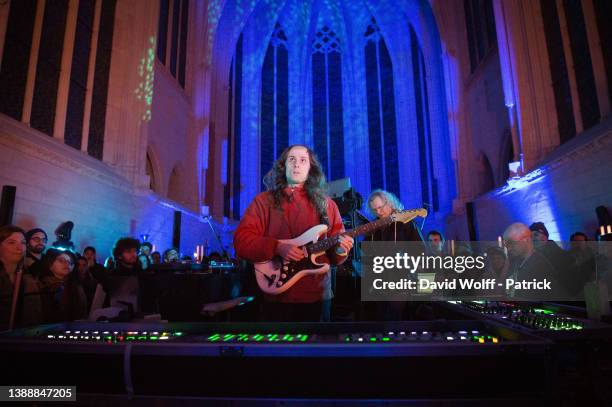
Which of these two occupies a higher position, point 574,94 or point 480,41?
point 480,41

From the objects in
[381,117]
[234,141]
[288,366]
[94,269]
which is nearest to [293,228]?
[288,366]

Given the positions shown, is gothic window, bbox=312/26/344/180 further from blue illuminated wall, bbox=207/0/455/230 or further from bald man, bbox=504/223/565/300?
bald man, bbox=504/223/565/300

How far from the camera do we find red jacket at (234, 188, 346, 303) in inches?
63.2

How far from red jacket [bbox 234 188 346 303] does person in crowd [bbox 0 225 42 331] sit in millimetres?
1478

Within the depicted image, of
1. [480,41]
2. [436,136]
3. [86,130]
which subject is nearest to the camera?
[86,130]

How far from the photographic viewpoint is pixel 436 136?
15633 mm

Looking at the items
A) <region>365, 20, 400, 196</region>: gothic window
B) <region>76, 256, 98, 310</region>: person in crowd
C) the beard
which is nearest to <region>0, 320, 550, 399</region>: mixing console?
<region>76, 256, 98, 310</region>: person in crowd

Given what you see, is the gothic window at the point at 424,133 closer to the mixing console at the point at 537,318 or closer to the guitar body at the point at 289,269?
the mixing console at the point at 537,318

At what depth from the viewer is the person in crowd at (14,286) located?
2.30 metres

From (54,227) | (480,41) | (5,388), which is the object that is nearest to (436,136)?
(480,41)

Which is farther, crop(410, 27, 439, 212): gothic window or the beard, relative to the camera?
crop(410, 27, 439, 212): gothic window

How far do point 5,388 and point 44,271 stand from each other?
229cm

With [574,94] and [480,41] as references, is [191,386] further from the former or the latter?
[480,41]

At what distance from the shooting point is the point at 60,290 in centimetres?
279
